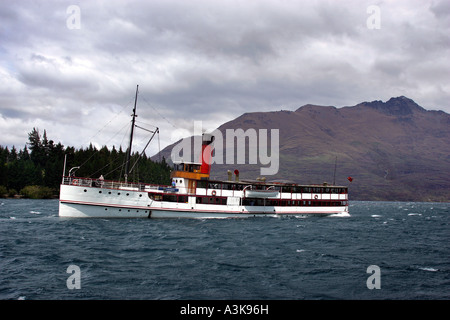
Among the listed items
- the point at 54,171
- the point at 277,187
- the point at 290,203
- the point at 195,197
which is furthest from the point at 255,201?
the point at 54,171

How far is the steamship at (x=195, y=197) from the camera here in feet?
130

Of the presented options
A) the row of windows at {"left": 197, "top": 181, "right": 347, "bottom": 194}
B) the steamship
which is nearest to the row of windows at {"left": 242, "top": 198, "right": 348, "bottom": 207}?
the steamship

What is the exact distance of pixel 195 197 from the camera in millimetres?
45938

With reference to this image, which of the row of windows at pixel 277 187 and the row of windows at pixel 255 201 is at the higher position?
the row of windows at pixel 277 187

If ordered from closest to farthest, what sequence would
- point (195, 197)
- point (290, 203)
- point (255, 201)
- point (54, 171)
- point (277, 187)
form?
point (195, 197), point (255, 201), point (277, 187), point (290, 203), point (54, 171)

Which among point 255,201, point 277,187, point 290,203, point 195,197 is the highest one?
point 277,187

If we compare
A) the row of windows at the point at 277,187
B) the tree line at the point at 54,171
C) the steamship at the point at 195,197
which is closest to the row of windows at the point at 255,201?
the steamship at the point at 195,197

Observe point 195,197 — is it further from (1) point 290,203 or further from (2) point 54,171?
(2) point 54,171

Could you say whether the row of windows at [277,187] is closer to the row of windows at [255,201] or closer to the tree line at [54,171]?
the row of windows at [255,201]

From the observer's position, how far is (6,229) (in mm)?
31953

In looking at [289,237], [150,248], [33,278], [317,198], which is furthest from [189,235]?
[317,198]

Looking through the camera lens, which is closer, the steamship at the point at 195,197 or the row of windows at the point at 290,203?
the steamship at the point at 195,197

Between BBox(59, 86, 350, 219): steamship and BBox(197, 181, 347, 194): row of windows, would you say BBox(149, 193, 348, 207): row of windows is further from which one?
BBox(197, 181, 347, 194): row of windows
